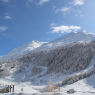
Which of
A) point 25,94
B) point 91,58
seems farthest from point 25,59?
point 25,94

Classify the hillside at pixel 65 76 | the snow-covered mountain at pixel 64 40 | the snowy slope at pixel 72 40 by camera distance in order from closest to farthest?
the hillside at pixel 65 76
the snowy slope at pixel 72 40
the snow-covered mountain at pixel 64 40

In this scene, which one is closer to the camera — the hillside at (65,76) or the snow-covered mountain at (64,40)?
the hillside at (65,76)

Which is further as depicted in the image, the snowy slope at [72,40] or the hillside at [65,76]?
the snowy slope at [72,40]

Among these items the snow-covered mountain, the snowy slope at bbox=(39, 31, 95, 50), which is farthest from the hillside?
the snowy slope at bbox=(39, 31, 95, 50)

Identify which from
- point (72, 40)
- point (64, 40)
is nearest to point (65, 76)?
point (72, 40)

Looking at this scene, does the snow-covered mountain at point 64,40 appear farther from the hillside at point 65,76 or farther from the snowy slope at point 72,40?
the hillside at point 65,76

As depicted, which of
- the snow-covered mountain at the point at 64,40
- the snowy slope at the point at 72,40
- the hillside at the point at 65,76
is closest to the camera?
the hillside at the point at 65,76

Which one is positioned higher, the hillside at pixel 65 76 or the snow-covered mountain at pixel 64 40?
the snow-covered mountain at pixel 64 40

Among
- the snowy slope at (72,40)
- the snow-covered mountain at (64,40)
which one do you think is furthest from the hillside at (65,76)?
the snowy slope at (72,40)

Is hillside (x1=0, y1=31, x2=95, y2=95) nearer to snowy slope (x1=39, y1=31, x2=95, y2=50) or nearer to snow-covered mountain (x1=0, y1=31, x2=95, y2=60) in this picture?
snow-covered mountain (x1=0, y1=31, x2=95, y2=60)

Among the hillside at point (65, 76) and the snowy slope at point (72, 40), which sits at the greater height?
the snowy slope at point (72, 40)

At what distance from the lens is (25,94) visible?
14.2ft

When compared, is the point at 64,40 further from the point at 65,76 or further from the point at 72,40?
the point at 65,76

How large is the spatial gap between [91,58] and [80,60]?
2.10 metres
